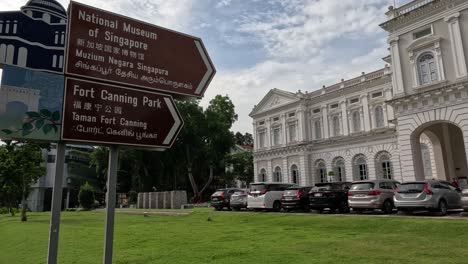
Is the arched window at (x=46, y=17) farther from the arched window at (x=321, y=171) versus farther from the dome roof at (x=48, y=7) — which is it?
the arched window at (x=321, y=171)

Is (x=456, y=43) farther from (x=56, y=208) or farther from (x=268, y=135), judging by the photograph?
(x=268, y=135)

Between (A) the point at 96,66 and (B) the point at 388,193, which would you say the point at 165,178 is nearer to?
(B) the point at 388,193

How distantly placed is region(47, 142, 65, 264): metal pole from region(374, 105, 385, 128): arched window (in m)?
39.7

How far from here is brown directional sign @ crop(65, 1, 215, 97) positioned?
4.19m

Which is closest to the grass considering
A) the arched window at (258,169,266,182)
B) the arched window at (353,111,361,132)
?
the arched window at (353,111,361,132)

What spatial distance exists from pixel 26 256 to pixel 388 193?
14.2 meters

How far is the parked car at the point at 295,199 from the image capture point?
→ 19.6 m

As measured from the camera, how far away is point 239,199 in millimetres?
23797

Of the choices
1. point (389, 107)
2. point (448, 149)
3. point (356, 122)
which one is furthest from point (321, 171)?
point (448, 149)

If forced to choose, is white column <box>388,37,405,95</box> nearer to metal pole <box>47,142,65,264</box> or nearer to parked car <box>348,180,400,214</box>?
parked car <box>348,180,400,214</box>

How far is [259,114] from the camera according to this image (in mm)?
53688

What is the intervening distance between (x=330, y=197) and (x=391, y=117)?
23797mm

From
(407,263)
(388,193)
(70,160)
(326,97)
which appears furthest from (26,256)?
(70,160)

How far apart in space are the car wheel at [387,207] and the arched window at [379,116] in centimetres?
2488
